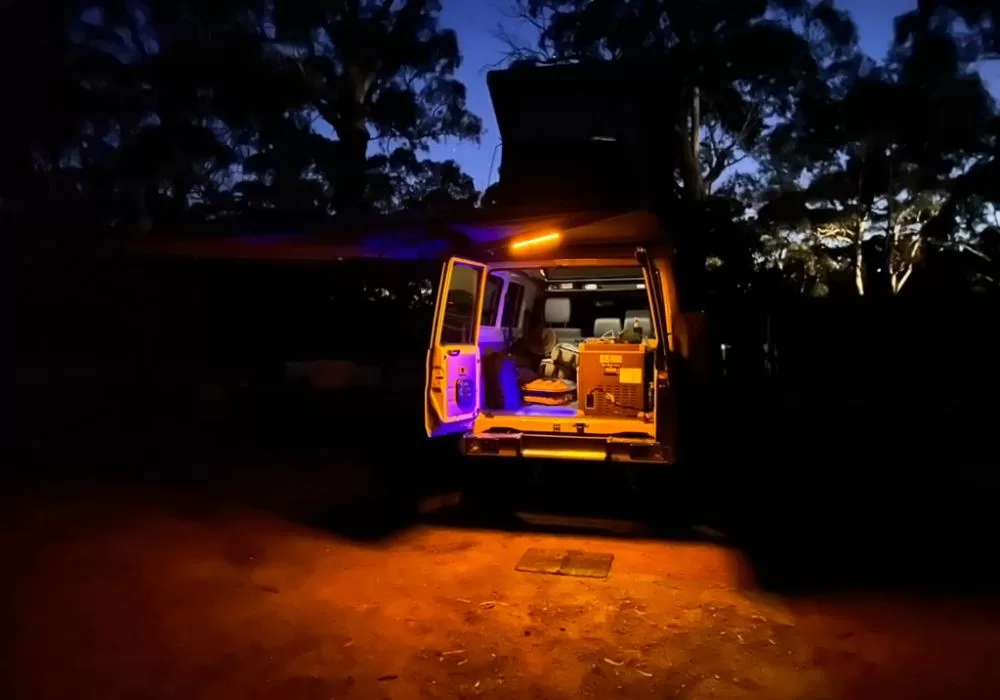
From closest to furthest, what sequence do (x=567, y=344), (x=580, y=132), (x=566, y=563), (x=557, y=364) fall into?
(x=566, y=563), (x=557, y=364), (x=567, y=344), (x=580, y=132)

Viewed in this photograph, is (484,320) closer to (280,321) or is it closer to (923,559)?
(923,559)

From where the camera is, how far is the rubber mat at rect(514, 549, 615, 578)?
19.1 ft

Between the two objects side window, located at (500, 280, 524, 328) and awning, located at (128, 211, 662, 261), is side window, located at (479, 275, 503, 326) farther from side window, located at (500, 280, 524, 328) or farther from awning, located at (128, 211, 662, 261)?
awning, located at (128, 211, 662, 261)

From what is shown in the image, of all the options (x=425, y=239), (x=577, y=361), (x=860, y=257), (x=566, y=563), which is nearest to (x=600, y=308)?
(x=577, y=361)

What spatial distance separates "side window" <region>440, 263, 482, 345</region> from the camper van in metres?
0.01

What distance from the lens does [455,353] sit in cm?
726

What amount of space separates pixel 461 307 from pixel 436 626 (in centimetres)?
339

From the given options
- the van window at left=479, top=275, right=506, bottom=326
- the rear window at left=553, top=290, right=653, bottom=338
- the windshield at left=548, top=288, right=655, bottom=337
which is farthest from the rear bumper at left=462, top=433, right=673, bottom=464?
the rear window at left=553, top=290, right=653, bottom=338

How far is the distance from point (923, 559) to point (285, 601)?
15.3 feet

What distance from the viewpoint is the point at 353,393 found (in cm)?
1625

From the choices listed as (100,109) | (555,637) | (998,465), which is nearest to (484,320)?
(555,637)

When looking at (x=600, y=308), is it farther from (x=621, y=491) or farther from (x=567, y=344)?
(x=621, y=491)

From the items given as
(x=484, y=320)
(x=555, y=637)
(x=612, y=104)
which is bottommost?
(x=555, y=637)

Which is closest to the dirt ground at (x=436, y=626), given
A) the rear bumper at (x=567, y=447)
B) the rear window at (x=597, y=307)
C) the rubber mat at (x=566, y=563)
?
the rubber mat at (x=566, y=563)
